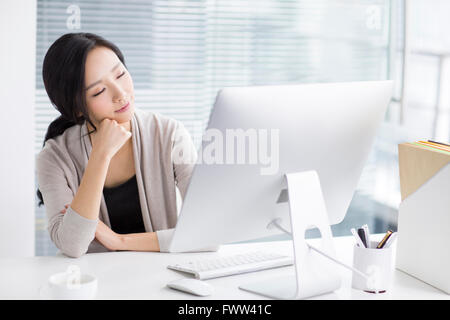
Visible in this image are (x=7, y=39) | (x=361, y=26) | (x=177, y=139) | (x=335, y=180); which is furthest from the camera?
(x=361, y=26)

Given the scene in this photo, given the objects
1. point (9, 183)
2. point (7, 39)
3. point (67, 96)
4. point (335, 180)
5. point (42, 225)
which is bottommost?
point (42, 225)

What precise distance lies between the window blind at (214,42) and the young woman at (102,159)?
3.22ft

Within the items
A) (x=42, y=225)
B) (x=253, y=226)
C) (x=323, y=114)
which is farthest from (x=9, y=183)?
(x=323, y=114)

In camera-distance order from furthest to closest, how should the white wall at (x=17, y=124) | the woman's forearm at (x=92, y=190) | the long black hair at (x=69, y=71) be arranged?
the white wall at (x=17, y=124), the long black hair at (x=69, y=71), the woman's forearm at (x=92, y=190)

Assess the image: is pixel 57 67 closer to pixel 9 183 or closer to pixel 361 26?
pixel 9 183

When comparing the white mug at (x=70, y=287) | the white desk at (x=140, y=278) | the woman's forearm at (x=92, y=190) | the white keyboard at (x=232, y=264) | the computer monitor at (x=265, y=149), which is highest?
the computer monitor at (x=265, y=149)

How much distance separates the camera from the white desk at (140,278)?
117 centimetres

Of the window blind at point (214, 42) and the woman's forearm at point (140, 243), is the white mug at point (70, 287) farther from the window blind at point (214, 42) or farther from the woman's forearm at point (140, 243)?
the window blind at point (214, 42)

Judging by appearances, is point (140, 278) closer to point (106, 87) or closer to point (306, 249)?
point (306, 249)

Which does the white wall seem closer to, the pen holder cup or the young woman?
the young woman

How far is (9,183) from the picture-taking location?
2525 mm

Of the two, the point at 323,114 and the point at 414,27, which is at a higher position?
the point at 414,27

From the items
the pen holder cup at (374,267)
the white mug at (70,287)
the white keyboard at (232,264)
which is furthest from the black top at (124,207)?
the pen holder cup at (374,267)

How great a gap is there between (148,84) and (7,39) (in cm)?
67
